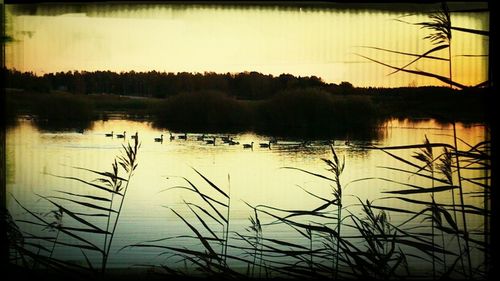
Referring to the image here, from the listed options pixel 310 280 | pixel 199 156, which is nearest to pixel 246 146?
pixel 199 156

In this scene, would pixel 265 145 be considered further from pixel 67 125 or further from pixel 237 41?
pixel 67 125

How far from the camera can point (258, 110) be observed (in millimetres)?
3043

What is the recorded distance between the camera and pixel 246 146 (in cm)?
301

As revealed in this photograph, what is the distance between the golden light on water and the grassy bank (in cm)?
10

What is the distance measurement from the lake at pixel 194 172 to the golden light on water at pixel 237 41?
0.33m

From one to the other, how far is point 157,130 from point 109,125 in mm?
253

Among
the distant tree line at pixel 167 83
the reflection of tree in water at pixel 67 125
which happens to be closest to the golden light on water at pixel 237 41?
the distant tree line at pixel 167 83

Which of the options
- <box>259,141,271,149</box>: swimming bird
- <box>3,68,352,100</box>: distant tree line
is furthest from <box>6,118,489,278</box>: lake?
<box>3,68,352,100</box>: distant tree line

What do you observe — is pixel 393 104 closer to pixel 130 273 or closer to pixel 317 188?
pixel 317 188

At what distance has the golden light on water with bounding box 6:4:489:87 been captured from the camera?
2.90 m

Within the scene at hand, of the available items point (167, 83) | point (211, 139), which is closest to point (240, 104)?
point (211, 139)

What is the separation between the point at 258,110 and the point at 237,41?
0.38m

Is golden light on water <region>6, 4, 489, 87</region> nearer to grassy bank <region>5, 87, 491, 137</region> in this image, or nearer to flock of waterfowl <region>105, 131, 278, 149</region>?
grassy bank <region>5, 87, 491, 137</region>

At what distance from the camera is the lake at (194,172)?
9.47 ft
